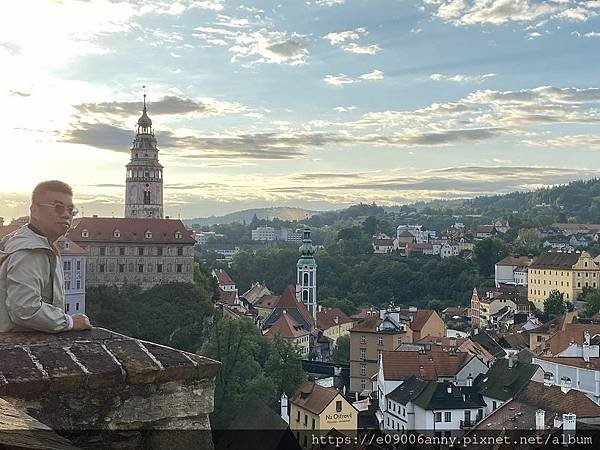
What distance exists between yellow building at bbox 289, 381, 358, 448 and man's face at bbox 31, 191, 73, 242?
17934mm

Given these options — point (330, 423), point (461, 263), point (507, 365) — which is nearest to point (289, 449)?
point (330, 423)

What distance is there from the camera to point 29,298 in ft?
10.1

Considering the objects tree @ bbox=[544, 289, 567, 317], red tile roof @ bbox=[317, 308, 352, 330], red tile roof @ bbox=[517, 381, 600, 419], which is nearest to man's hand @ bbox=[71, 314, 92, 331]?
red tile roof @ bbox=[517, 381, 600, 419]

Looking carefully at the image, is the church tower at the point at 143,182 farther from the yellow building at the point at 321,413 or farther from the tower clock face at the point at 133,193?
the yellow building at the point at 321,413

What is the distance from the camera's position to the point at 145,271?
149 feet

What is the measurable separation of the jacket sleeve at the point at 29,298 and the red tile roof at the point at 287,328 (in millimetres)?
45230

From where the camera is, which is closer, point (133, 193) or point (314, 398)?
point (314, 398)

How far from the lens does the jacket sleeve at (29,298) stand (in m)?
3.04

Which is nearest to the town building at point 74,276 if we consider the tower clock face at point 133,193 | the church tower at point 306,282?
the tower clock face at point 133,193

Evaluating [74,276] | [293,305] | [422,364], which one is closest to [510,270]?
[293,305]

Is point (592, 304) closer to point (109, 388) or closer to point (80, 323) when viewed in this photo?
point (80, 323)

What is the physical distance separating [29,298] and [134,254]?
4351 centimetres

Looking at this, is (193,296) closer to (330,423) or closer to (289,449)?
(330,423)

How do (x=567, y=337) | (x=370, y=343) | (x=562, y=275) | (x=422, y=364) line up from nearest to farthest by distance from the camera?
(x=422, y=364), (x=567, y=337), (x=370, y=343), (x=562, y=275)
